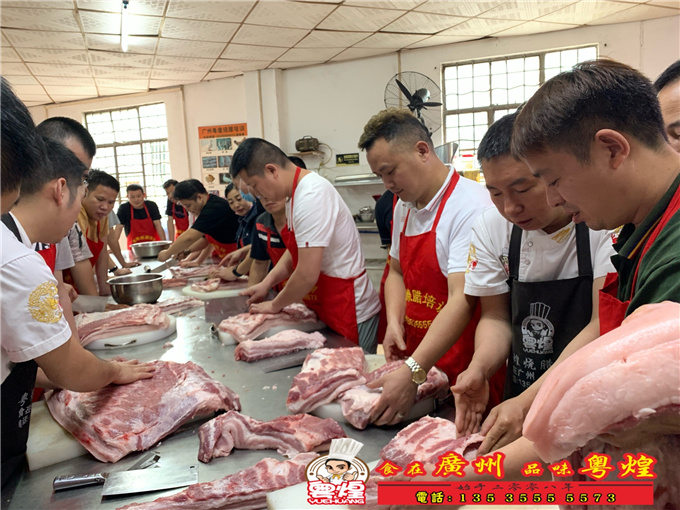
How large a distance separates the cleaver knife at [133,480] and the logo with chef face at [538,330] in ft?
4.10

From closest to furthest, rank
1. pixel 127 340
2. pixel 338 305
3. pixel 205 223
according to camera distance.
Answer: pixel 127 340
pixel 338 305
pixel 205 223

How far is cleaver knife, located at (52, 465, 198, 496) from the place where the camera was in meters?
1.29

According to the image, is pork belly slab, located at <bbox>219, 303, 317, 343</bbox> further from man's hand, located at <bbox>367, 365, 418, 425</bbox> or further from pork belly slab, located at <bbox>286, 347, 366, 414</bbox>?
man's hand, located at <bbox>367, 365, 418, 425</bbox>

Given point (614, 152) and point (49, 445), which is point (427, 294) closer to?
point (614, 152)

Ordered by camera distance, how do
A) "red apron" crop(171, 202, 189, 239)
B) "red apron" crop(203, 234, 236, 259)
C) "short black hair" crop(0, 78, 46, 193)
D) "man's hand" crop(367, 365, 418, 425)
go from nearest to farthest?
1. "short black hair" crop(0, 78, 46, 193)
2. "man's hand" crop(367, 365, 418, 425)
3. "red apron" crop(203, 234, 236, 259)
4. "red apron" crop(171, 202, 189, 239)

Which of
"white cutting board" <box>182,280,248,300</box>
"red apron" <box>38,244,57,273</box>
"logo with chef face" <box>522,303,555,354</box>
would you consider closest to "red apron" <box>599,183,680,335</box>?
"logo with chef face" <box>522,303,555,354</box>

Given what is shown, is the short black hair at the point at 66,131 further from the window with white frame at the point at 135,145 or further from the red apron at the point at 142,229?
the window with white frame at the point at 135,145

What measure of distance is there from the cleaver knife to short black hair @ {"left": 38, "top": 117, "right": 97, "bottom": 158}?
6.64 ft

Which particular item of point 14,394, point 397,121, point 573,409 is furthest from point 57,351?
point 397,121

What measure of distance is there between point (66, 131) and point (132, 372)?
166 centimetres

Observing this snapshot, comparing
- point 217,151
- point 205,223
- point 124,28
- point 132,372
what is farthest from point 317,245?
point 217,151

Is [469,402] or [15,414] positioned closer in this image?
[15,414]

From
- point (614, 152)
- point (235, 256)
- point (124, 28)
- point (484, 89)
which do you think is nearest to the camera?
point (614, 152)

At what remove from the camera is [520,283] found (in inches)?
67.7
